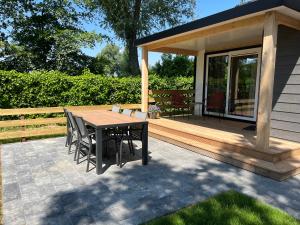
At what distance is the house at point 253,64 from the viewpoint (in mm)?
3705

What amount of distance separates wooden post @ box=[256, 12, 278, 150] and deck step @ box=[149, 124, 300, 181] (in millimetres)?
310

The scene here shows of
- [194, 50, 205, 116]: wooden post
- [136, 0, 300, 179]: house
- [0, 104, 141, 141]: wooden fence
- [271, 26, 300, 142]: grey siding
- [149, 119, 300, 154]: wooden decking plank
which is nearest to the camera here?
[136, 0, 300, 179]: house

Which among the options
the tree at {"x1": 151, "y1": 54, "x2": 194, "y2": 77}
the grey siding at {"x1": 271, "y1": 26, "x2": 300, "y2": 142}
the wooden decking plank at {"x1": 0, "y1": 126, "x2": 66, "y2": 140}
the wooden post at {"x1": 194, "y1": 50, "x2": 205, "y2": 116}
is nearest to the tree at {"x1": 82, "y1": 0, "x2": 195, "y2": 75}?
the tree at {"x1": 151, "y1": 54, "x2": 194, "y2": 77}

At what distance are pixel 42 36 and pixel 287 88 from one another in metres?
10.1

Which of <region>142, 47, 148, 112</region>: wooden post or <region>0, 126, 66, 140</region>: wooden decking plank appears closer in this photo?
<region>0, 126, 66, 140</region>: wooden decking plank

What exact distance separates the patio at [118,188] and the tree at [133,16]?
868 cm

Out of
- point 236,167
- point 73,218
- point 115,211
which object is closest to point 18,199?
point 73,218

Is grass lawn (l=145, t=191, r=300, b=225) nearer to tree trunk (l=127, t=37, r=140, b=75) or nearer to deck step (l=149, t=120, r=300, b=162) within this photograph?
deck step (l=149, t=120, r=300, b=162)

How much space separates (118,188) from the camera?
3.21 m

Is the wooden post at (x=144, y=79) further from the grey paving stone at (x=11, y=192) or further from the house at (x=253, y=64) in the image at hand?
the grey paving stone at (x=11, y=192)

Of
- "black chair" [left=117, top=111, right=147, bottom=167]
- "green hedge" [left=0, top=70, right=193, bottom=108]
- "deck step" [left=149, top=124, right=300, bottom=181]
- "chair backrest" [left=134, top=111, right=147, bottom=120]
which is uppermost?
"green hedge" [left=0, top=70, right=193, bottom=108]

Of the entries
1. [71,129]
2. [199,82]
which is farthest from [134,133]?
[199,82]

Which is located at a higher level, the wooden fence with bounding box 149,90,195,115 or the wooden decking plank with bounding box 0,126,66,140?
the wooden fence with bounding box 149,90,195,115

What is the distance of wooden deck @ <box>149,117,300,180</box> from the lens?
3737mm
